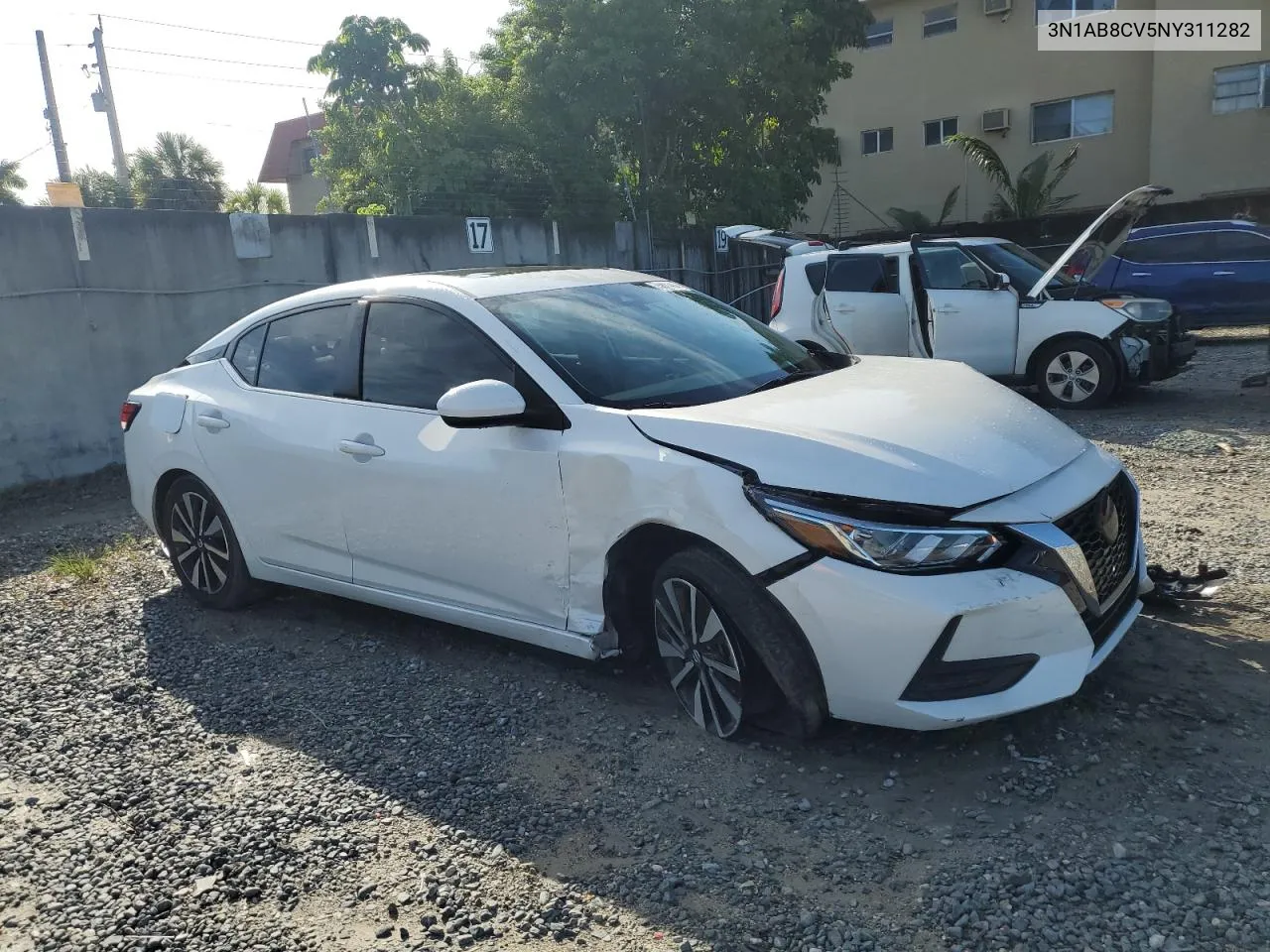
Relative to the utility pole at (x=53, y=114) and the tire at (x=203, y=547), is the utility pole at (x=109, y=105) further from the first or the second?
the tire at (x=203, y=547)

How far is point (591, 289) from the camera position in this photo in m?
4.50

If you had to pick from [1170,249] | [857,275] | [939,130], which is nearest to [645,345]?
[857,275]

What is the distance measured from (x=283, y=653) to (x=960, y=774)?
303cm

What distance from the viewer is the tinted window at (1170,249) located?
46.0 feet

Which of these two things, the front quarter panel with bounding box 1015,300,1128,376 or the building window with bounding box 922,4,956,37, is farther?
the building window with bounding box 922,4,956,37

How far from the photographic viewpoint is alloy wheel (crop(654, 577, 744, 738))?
3385 millimetres

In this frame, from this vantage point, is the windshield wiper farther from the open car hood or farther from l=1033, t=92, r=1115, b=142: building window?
l=1033, t=92, r=1115, b=142: building window

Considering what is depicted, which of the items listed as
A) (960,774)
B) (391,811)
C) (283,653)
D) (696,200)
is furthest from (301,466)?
(696,200)

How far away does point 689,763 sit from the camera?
11.2 feet

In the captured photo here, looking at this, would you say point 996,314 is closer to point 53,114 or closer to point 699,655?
point 699,655

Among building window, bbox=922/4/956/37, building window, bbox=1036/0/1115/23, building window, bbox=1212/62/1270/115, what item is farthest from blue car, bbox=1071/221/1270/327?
building window, bbox=922/4/956/37

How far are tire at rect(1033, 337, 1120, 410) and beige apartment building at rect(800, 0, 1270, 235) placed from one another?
47.6ft

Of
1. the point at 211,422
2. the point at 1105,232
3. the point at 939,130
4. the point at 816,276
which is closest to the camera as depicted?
the point at 211,422

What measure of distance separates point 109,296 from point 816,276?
6.76 metres
